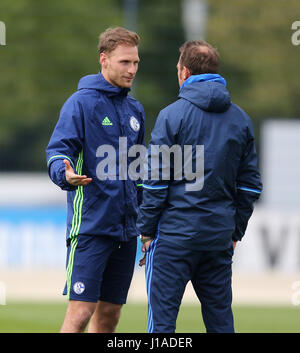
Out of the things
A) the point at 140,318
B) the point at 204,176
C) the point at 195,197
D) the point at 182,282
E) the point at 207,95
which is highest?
the point at 207,95

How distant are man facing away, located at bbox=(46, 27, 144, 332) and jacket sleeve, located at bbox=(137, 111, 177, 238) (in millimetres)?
422

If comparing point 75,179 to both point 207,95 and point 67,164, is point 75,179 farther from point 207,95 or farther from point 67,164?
point 207,95

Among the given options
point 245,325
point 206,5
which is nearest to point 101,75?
point 245,325

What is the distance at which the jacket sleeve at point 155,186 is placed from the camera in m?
5.89

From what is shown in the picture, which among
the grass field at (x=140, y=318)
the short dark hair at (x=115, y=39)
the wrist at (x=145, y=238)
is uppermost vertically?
the short dark hair at (x=115, y=39)

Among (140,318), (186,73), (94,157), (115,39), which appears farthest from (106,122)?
(140,318)

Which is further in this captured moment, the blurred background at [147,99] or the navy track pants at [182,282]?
the blurred background at [147,99]

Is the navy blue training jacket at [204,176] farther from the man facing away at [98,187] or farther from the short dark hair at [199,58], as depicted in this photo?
the man facing away at [98,187]

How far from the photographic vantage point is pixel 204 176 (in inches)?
235

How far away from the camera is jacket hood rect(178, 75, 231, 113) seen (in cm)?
596

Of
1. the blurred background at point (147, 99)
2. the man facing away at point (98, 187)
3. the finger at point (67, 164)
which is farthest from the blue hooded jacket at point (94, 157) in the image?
the blurred background at point (147, 99)

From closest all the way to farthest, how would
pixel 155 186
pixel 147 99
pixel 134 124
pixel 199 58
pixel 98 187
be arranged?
pixel 155 186 < pixel 199 58 < pixel 98 187 < pixel 134 124 < pixel 147 99

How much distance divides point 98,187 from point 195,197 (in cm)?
78

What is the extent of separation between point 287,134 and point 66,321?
11.1 m
